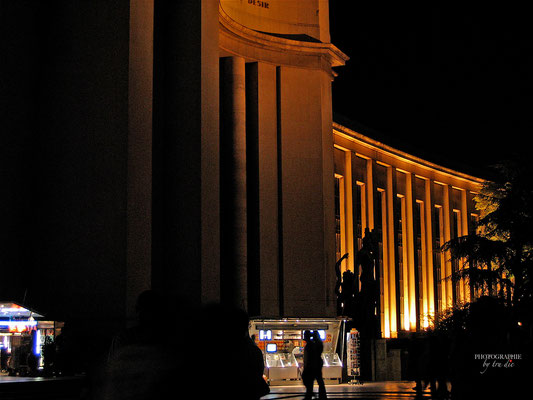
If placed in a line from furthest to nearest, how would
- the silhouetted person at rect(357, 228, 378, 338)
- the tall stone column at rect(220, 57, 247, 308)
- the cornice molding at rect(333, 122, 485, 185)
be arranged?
1. the cornice molding at rect(333, 122, 485, 185)
2. the tall stone column at rect(220, 57, 247, 308)
3. the silhouetted person at rect(357, 228, 378, 338)

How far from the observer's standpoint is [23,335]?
20047mm

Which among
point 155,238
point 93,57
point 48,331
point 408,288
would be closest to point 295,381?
point 155,238

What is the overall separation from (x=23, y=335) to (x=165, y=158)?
25.1 ft

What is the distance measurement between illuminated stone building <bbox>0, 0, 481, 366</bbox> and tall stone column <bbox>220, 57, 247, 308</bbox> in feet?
0.18

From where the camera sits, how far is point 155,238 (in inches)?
995

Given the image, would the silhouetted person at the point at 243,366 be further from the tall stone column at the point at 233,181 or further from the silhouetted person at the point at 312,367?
the tall stone column at the point at 233,181

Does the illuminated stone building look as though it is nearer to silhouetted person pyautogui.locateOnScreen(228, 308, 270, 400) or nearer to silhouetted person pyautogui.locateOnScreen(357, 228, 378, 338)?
silhouetted person pyautogui.locateOnScreen(357, 228, 378, 338)

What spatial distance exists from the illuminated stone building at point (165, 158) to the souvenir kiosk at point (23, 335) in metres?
1.59

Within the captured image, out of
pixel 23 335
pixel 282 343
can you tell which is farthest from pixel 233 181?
pixel 23 335

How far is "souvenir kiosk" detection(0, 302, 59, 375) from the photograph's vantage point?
1961 cm

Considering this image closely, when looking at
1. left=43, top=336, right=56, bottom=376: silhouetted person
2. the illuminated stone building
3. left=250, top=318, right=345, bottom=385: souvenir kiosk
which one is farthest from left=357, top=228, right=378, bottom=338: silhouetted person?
left=43, top=336, right=56, bottom=376: silhouetted person

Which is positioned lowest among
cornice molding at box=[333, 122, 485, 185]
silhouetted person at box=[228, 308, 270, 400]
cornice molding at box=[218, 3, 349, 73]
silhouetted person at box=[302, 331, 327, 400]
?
silhouetted person at box=[302, 331, 327, 400]

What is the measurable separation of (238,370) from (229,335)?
19 cm

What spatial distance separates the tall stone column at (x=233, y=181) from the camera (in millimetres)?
29812
